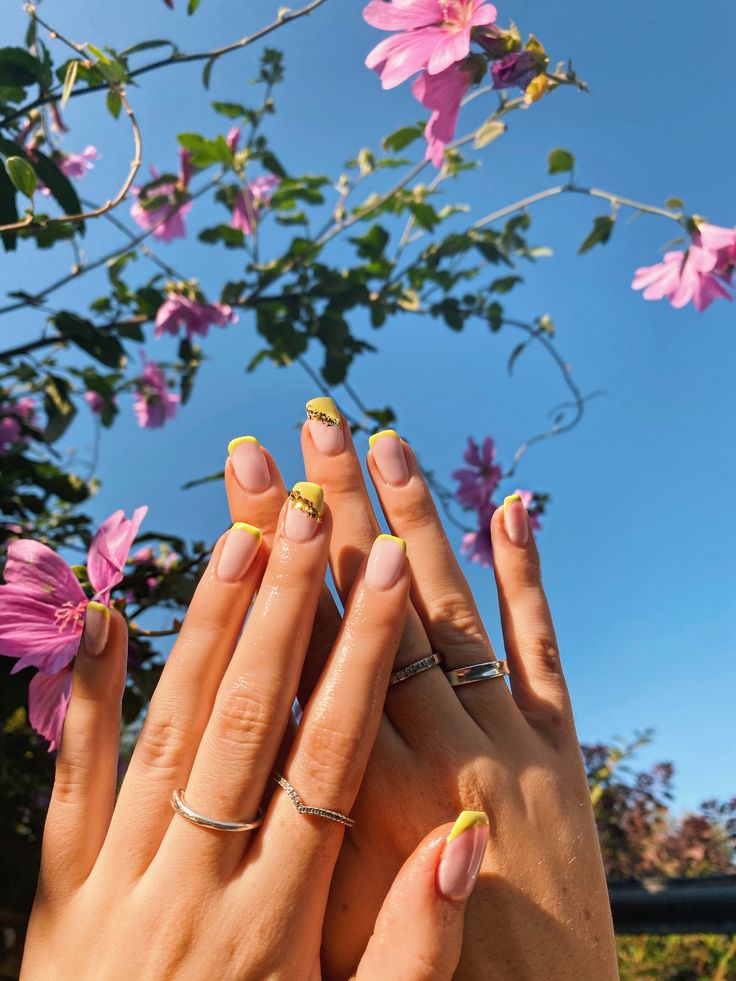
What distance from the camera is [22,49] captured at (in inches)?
52.2

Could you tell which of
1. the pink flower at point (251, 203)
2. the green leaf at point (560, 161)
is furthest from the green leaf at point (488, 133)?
the pink flower at point (251, 203)

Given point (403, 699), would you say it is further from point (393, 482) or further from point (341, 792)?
point (393, 482)

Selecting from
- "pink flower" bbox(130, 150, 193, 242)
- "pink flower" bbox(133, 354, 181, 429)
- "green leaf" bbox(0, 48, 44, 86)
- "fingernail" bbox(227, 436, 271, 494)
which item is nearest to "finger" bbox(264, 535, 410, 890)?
"fingernail" bbox(227, 436, 271, 494)

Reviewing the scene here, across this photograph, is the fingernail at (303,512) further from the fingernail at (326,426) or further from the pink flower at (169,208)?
the pink flower at (169,208)

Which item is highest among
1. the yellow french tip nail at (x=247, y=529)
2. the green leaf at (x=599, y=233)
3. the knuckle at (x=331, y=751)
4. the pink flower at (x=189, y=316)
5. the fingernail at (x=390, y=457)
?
the pink flower at (x=189, y=316)

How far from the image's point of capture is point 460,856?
776 millimetres

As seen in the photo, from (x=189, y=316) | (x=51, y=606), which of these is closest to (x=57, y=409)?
(x=189, y=316)

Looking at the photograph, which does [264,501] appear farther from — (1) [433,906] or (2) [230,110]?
(2) [230,110]

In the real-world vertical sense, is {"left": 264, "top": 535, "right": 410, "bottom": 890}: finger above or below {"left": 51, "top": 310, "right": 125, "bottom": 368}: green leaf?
below

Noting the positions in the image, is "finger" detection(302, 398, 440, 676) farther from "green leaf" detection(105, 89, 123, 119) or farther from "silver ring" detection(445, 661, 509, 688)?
"green leaf" detection(105, 89, 123, 119)

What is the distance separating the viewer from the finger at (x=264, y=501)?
109 centimetres

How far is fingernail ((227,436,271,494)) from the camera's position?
1084 millimetres

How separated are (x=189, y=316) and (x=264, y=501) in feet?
4.19

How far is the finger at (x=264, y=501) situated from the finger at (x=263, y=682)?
0.11 m
